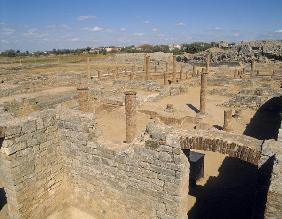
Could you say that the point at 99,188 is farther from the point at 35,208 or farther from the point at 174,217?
the point at 174,217

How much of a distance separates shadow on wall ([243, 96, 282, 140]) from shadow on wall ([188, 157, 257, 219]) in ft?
10.2

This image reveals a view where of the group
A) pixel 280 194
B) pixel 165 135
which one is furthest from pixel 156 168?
pixel 280 194

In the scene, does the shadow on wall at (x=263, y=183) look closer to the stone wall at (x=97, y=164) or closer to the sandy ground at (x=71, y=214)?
the stone wall at (x=97, y=164)

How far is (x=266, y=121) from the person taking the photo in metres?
17.2

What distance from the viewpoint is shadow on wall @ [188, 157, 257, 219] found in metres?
8.09

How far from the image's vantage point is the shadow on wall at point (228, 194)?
8.09m

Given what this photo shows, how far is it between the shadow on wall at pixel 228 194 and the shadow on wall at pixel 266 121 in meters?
3.11

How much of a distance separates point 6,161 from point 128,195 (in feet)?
9.86

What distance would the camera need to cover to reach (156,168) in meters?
6.31

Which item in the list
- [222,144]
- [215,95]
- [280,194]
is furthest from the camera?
[215,95]

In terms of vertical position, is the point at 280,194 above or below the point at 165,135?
below

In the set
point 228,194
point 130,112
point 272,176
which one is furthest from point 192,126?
point 272,176

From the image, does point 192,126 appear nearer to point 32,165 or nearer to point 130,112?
point 130,112

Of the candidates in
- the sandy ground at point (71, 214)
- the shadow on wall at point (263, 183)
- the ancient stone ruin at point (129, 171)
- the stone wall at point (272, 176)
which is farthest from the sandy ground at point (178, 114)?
the stone wall at point (272, 176)
